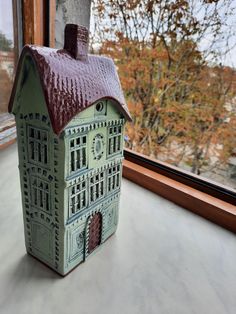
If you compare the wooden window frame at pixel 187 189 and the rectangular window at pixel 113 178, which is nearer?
the rectangular window at pixel 113 178

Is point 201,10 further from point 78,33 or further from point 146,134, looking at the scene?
point 78,33

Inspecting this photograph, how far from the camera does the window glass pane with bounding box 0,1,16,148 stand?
80 cm

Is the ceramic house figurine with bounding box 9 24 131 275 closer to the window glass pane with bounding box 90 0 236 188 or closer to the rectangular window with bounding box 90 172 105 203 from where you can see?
the rectangular window with bounding box 90 172 105 203

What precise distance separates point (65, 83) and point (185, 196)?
1.80ft

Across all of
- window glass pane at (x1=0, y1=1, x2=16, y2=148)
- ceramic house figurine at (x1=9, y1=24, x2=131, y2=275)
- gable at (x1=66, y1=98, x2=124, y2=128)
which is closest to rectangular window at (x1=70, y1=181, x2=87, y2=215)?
ceramic house figurine at (x1=9, y1=24, x2=131, y2=275)

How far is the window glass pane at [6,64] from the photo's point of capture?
0.80 metres

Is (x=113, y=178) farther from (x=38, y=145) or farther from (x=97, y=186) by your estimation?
(x=38, y=145)

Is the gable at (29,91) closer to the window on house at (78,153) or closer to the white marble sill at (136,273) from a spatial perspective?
the window on house at (78,153)

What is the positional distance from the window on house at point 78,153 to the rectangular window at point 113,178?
96mm

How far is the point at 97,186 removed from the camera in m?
0.48

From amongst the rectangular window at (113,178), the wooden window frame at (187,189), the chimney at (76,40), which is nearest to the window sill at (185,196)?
the wooden window frame at (187,189)

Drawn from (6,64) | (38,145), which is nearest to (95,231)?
(38,145)

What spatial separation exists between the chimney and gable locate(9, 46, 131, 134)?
11 mm

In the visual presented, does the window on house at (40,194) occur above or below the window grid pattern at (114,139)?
below
